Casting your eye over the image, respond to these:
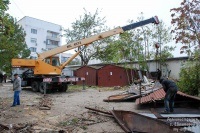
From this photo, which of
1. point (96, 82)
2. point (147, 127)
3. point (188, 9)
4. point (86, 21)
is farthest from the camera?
point (86, 21)

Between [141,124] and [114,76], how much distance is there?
61.9 ft

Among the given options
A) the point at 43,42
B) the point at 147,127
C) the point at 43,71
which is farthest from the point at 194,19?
the point at 43,42

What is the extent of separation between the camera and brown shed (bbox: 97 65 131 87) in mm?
25375

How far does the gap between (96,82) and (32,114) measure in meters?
18.6

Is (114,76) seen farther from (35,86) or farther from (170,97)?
(170,97)

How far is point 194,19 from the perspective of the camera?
19062 mm

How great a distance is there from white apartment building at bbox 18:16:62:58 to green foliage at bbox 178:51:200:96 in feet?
156

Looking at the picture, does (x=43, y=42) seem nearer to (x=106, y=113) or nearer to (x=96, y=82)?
(x=96, y=82)

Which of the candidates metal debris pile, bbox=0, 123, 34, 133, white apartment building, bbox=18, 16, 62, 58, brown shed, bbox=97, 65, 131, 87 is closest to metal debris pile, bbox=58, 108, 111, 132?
metal debris pile, bbox=0, 123, 34, 133

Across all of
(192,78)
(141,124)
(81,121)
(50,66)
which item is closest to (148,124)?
(141,124)

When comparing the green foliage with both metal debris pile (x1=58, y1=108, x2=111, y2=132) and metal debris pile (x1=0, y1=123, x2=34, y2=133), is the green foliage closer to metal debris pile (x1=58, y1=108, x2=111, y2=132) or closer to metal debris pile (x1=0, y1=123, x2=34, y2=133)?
metal debris pile (x1=58, y1=108, x2=111, y2=132)

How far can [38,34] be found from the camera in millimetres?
62562

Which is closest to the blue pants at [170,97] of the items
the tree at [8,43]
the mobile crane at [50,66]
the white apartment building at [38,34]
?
the tree at [8,43]

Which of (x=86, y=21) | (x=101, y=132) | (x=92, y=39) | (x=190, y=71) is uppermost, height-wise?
(x=86, y=21)
